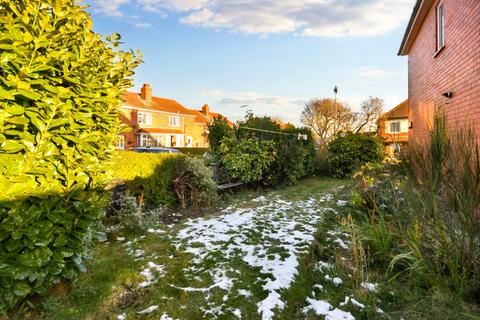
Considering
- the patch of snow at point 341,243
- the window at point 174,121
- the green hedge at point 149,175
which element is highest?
the window at point 174,121

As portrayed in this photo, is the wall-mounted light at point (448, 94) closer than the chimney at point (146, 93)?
Yes

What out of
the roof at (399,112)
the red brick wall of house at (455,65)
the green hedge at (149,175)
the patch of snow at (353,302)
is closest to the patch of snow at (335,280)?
the patch of snow at (353,302)

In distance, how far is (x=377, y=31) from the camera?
791 cm

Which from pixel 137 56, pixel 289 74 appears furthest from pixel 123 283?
pixel 289 74

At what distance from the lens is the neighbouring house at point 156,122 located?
3052cm

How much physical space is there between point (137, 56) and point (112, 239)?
2.75m

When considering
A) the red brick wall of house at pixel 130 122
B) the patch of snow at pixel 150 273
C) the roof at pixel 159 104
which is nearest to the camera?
the patch of snow at pixel 150 273

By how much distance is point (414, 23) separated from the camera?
858 centimetres

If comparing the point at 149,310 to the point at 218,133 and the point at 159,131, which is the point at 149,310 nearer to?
the point at 218,133

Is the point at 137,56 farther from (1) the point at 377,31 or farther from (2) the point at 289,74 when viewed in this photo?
(2) the point at 289,74

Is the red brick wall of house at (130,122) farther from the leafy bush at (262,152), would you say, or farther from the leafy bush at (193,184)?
the leafy bush at (193,184)

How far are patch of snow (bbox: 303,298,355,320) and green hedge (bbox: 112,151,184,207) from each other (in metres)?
3.96

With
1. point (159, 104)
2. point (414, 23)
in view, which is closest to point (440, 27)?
point (414, 23)

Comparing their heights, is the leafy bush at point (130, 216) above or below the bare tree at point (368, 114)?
below
